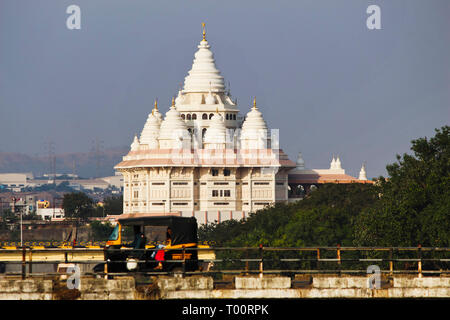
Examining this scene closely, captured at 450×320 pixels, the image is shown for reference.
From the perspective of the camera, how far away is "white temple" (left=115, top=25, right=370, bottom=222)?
170m

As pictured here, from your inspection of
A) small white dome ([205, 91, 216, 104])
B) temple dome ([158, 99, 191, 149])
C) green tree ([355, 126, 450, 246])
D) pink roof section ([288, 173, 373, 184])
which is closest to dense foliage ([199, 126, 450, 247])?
green tree ([355, 126, 450, 246])

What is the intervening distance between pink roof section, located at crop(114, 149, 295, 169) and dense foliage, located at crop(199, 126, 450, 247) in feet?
110

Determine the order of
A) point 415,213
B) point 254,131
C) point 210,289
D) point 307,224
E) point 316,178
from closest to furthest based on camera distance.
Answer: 1. point 210,289
2. point 415,213
3. point 307,224
4. point 254,131
5. point 316,178

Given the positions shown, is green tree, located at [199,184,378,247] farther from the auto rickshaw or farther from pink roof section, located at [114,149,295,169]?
the auto rickshaw

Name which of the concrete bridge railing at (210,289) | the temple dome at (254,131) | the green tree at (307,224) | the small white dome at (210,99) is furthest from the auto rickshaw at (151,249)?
the small white dome at (210,99)

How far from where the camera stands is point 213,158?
172m

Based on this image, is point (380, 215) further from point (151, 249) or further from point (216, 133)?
point (216, 133)

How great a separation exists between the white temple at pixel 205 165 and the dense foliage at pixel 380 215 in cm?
3347

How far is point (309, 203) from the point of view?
132250 millimetres

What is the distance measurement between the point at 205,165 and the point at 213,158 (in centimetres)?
158

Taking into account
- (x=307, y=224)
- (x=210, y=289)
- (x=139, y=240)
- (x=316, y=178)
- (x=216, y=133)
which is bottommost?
(x=210, y=289)

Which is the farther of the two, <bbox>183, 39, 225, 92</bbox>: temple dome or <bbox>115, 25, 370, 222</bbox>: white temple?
<bbox>183, 39, 225, 92</bbox>: temple dome

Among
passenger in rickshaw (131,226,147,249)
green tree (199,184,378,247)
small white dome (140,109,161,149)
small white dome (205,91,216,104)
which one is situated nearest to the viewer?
passenger in rickshaw (131,226,147,249)

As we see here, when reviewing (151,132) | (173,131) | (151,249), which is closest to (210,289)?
(151,249)
